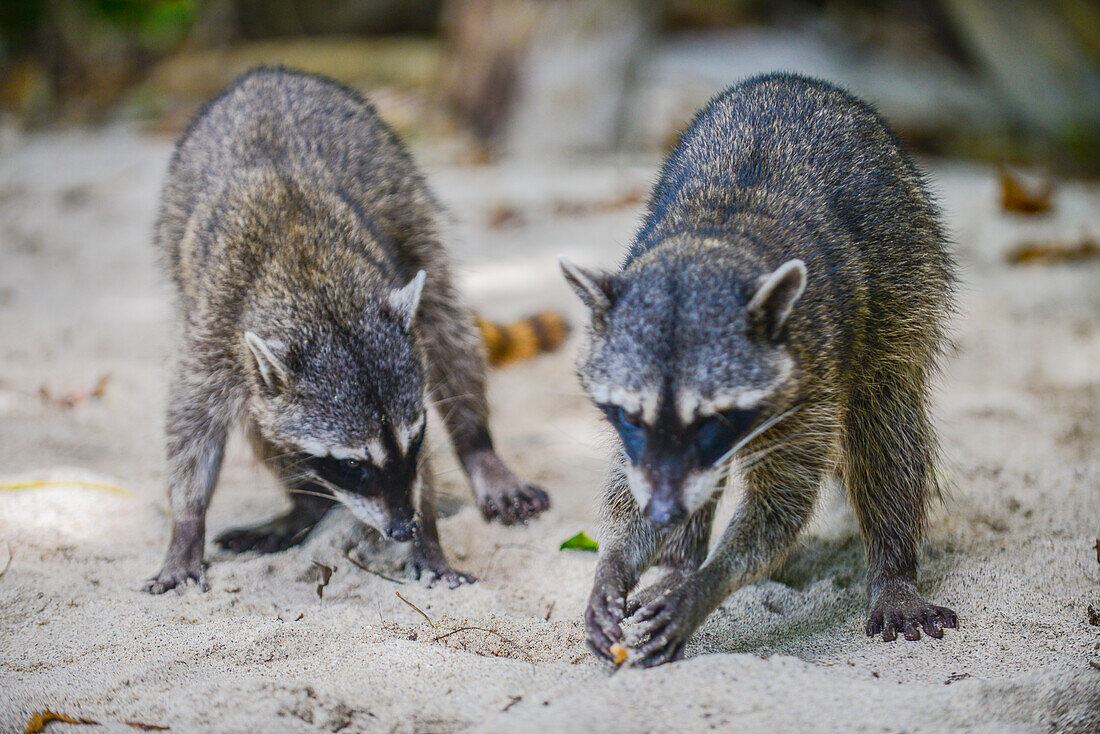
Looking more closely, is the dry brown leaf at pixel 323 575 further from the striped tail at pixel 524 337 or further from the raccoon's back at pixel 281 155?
the striped tail at pixel 524 337

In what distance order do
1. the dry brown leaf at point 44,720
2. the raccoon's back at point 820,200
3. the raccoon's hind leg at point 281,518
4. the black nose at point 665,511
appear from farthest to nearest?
the raccoon's hind leg at point 281,518 → the raccoon's back at point 820,200 → the black nose at point 665,511 → the dry brown leaf at point 44,720

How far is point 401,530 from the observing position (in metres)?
3.61

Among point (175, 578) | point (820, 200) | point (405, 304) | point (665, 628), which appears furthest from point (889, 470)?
point (175, 578)

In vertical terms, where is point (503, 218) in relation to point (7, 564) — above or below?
below

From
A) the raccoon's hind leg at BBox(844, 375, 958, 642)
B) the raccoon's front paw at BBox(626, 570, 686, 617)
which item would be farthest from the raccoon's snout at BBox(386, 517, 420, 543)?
the raccoon's hind leg at BBox(844, 375, 958, 642)

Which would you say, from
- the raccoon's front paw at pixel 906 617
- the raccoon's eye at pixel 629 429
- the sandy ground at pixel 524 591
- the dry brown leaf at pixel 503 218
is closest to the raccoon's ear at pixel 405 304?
the sandy ground at pixel 524 591

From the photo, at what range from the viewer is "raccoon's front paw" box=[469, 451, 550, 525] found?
4.48 meters

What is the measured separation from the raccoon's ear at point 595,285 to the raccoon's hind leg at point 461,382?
5.29 ft

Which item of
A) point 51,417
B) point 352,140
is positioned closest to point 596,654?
point 352,140

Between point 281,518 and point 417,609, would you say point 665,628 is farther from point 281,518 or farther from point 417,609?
point 281,518

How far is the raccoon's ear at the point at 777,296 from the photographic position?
9.44 feet

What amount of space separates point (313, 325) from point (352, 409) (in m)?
0.39

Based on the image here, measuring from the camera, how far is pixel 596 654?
3061mm

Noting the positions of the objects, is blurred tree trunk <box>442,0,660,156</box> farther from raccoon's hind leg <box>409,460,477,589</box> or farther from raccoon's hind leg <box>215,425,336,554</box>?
raccoon's hind leg <box>409,460,477,589</box>
